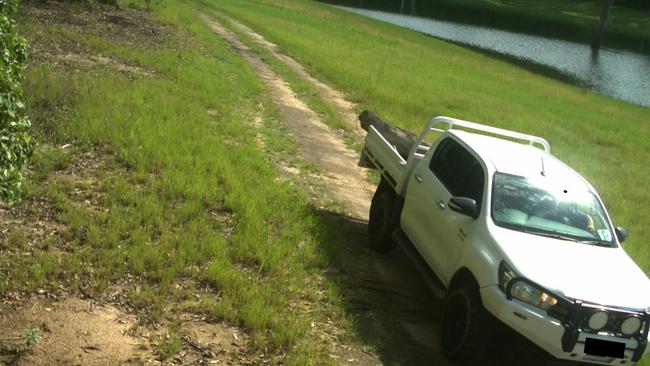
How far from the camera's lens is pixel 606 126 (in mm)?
25859

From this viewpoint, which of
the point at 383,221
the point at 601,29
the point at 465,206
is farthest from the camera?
the point at 601,29

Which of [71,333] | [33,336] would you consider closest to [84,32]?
[71,333]

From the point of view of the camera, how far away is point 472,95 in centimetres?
2581

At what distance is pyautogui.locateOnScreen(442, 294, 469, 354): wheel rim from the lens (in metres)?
Answer: 6.13

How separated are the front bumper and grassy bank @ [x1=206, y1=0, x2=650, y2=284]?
191 inches

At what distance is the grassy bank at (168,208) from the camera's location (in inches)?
248

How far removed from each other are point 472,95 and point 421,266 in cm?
1935

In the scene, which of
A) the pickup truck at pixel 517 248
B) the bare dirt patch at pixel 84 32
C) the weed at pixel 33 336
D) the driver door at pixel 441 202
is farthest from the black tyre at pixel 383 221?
the bare dirt patch at pixel 84 32

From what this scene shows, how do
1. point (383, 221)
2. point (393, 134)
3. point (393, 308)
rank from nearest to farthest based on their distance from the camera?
point (393, 308) < point (383, 221) < point (393, 134)

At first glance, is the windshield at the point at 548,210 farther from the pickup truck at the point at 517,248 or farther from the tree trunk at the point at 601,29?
the tree trunk at the point at 601,29

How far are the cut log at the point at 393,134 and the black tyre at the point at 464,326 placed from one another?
4781 millimetres

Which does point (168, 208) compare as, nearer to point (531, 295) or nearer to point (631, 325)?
point (531, 295)

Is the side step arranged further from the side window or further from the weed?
the weed

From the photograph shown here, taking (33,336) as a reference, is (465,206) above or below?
above
